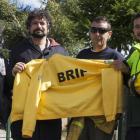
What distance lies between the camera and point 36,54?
3346mm

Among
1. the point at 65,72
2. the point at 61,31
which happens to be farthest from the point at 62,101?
the point at 61,31

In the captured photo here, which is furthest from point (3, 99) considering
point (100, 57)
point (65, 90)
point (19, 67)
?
point (100, 57)

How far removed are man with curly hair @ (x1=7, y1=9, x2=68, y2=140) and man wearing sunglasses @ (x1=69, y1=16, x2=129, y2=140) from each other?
0.36 meters

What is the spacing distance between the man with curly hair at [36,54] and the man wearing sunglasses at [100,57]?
0.36m

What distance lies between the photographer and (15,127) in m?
3.19

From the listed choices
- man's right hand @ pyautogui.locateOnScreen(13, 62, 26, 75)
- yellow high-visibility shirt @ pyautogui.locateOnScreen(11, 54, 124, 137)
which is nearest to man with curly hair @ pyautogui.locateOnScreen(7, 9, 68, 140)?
man's right hand @ pyautogui.locateOnScreen(13, 62, 26, 75)

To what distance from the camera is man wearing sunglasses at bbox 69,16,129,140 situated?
2973 mm

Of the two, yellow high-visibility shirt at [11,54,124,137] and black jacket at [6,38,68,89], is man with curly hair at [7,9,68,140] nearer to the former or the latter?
black jacket at [6,38,68,89]

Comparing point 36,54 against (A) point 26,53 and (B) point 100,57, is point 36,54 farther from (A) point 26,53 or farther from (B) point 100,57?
(B) point 100,57

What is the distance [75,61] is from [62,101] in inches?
22.7

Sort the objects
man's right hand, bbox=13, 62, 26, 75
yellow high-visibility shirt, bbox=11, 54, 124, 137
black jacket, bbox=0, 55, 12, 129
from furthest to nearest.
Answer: black jacket, bbox=0, 55, 12, 129 → man's right hand, bbox=13, 62, 26, 75 → yellow high-visibility shirt, bbox=11, 54, 124, 137

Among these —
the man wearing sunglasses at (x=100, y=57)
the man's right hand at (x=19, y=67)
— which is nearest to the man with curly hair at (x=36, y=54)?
the man's right hand at (x=19, y=67)

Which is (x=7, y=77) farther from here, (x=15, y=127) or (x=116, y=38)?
(x=116, y=38)

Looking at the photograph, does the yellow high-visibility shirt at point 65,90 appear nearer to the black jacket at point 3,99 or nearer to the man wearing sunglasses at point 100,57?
the man wearing sunglasses at point 100,57
